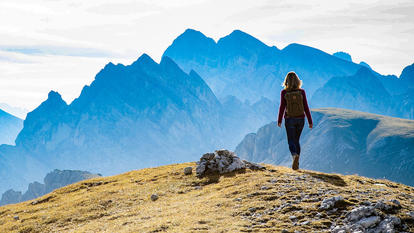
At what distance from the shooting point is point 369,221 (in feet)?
41.6

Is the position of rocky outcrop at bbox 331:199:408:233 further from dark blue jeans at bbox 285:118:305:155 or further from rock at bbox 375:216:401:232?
dark blue jeans at bbox 285:118:305:155

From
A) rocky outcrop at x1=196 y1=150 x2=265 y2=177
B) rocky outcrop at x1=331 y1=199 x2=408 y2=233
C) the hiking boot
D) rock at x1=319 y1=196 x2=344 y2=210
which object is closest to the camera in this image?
rocky outcrop at x1=331 y1=199 x2=408 y2=233

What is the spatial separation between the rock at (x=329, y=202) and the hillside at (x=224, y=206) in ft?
0.19

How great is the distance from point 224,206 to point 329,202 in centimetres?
501

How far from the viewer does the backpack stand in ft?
68.6

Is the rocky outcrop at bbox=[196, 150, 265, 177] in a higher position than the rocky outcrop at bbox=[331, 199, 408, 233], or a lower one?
higher

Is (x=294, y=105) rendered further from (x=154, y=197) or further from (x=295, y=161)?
(x=154, y=197)

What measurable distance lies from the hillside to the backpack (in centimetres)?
373

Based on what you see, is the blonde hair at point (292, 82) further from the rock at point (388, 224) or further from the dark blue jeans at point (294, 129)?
the rock at point (388, 224)

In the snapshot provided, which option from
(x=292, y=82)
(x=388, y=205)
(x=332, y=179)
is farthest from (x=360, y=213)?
(x=292, y=82)

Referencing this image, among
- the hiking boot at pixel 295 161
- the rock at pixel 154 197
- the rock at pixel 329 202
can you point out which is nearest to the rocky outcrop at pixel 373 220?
the rock at pixel 329 202

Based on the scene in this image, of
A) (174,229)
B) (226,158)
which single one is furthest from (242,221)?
(226,158)

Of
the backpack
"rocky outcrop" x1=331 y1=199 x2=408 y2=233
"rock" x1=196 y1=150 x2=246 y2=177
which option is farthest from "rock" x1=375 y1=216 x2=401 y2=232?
"rock" x1=196 y1=150 x2=246 y2=177

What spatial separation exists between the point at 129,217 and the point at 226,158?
1000 cm
